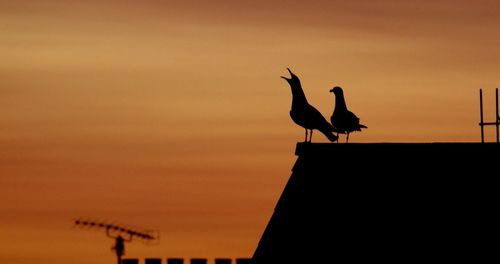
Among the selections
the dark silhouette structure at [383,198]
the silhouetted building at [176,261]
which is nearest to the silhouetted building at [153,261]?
the silhouetted building at [176,261]

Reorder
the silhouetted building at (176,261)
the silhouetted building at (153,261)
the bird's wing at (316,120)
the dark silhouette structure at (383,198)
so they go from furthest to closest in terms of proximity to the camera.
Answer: the silhouetted building at (176,261) < the silhouetted building at (153,261) < the bird's wing at (316,120) < the dark silhouette structure at (383,198)

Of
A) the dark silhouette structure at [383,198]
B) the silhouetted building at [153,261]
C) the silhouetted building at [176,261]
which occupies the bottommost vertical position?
the dark silhouette structure at [383,198]

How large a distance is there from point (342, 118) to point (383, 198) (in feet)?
8.31

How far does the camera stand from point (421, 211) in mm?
29875

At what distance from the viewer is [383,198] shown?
98.6ft

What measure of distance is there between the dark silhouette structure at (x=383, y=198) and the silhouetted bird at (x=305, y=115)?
1.70 metres

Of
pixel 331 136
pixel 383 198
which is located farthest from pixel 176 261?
pixel 383 198

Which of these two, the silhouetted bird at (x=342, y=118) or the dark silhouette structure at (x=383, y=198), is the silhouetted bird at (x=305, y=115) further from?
the dark silhouette structure at (x=383, y=198)

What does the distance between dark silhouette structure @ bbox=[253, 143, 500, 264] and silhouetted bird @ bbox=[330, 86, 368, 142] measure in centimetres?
189

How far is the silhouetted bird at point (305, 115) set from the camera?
31859 millimetres

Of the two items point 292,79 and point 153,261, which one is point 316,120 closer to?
point 292,79

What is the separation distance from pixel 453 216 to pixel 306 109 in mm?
3871

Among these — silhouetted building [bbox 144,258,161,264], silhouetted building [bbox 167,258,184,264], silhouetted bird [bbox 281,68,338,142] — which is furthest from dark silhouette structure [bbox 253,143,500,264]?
silhouetted building [bbox 167,258,184,264]

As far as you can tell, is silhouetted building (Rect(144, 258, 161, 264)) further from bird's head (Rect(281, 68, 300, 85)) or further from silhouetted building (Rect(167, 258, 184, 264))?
bird's head (Rect(281, 68, 300, 85))
